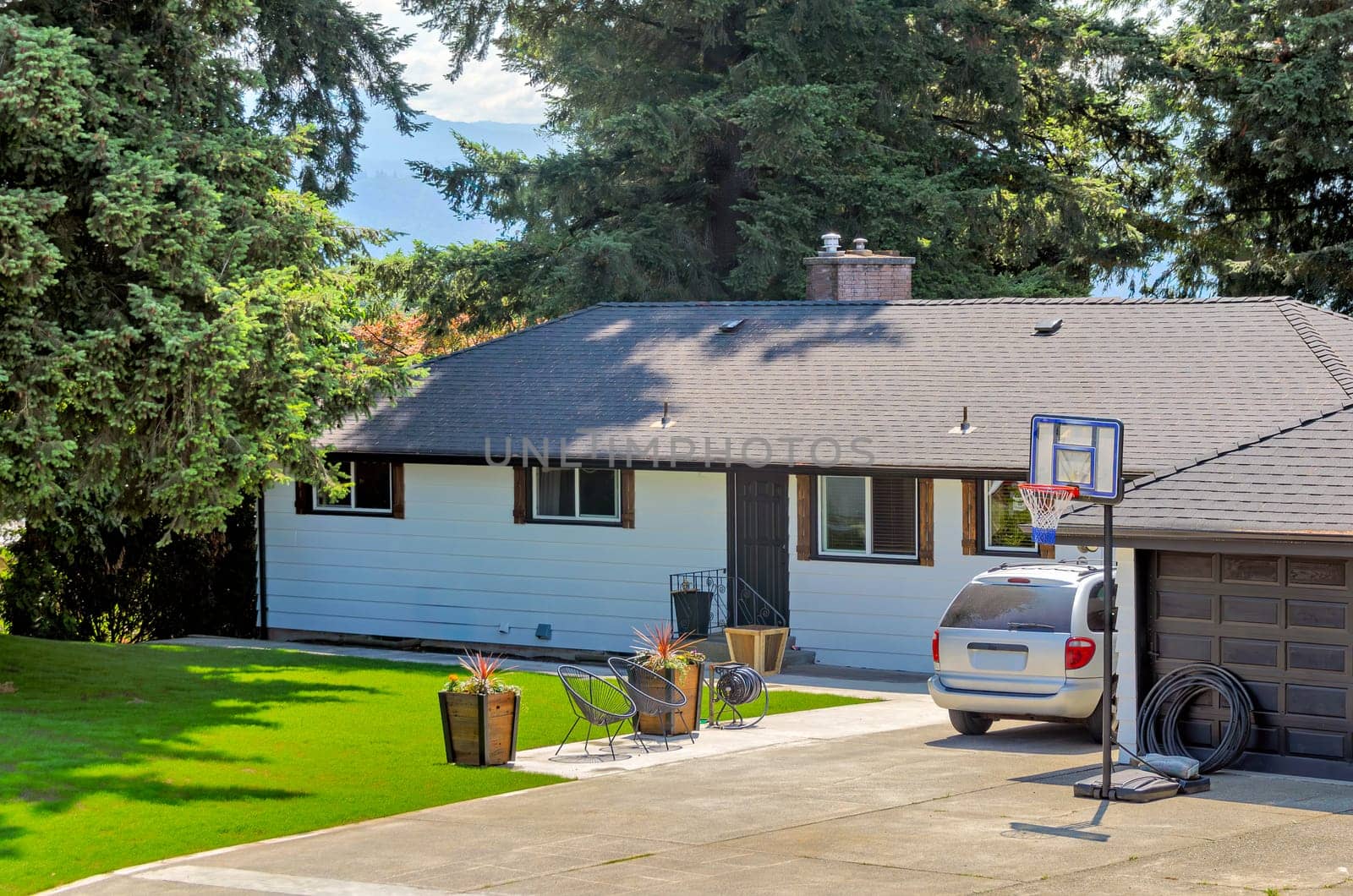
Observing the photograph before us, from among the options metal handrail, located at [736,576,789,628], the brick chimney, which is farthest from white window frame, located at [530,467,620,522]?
the brick chimney

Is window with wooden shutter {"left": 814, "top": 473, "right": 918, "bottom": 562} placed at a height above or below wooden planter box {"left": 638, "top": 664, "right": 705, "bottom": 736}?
above

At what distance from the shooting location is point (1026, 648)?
1555 centimetres

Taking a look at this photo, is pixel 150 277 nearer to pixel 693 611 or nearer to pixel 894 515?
pixel 693 611

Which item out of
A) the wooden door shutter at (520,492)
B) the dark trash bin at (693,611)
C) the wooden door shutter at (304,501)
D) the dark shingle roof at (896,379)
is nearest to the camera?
the dark shingle roof at (896,379)

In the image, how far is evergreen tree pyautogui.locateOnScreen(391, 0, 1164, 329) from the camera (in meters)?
35.0

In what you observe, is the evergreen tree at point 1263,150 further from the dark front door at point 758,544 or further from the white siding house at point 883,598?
the dark front door at point 758,544

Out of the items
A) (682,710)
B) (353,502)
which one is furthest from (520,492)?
(682,710)

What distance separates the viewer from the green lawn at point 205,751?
12492 millimetres

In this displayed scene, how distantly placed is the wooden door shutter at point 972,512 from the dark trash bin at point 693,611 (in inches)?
144

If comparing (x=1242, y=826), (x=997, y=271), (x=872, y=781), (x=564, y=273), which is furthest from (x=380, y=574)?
(x=997, y=271)

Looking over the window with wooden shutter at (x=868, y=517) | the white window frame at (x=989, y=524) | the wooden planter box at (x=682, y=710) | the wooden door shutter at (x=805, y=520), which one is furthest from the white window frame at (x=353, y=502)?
the wooden planter box at (x=682, y=710)

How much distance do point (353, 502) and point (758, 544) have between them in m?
6.77

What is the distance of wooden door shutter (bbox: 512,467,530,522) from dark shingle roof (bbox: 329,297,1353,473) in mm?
558

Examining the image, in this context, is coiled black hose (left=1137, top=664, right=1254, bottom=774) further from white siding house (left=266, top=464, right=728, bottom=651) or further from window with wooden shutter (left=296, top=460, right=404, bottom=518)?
window with wooden shutter (left=296, top=460, right=404, bottom=518)
